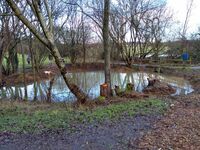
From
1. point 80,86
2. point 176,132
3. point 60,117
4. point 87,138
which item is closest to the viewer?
point 87,138

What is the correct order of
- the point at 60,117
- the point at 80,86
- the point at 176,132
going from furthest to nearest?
1. the point at 80,86
2. the point at 60,117
3. the point at 176,132

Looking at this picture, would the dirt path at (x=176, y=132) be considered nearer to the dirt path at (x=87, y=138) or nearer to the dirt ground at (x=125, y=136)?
the dirt ground at (x=125, y=136)

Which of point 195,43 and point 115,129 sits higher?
point 195,43

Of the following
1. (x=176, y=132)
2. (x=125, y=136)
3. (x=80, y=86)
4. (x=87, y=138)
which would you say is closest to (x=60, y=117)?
(x=87, y=138)

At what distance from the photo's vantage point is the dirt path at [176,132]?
15.2 ft

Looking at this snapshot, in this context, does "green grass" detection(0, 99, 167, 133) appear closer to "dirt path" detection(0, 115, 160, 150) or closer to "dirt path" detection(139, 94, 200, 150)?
"dirt path" detection(0, 115, 160, 150)

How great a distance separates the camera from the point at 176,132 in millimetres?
5273

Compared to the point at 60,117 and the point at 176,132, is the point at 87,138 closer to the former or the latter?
the point at 60,117

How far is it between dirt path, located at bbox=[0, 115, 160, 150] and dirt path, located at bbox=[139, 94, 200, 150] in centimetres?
Answer: 24

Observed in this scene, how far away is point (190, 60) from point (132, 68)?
19.5ft

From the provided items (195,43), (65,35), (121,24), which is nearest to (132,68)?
(121,24)

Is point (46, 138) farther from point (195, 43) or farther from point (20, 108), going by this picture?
point (195, 43)

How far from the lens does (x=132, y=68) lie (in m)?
27.6

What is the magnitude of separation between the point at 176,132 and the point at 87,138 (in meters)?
1.84
